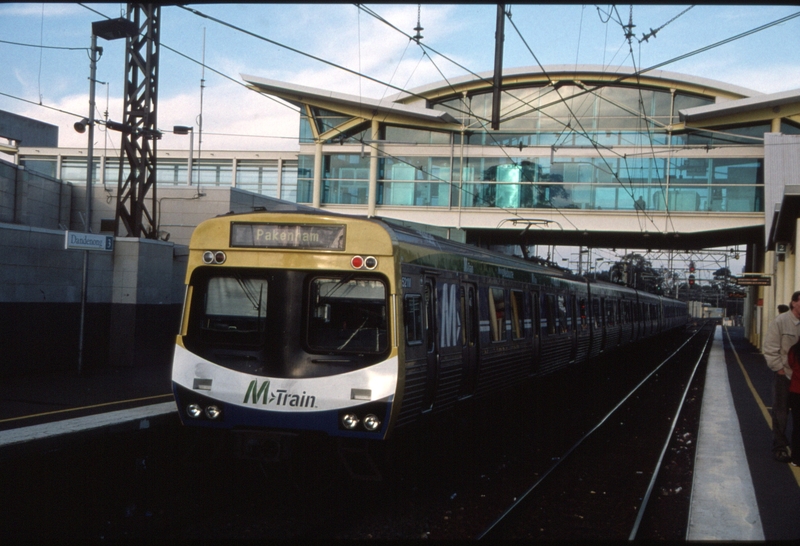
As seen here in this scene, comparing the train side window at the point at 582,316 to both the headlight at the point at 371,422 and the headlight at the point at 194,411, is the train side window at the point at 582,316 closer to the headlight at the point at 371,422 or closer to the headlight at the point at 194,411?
the headlight at the point at 371,422

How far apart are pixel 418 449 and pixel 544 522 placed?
1.69m

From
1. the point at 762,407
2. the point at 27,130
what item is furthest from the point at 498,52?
the point at 27,130

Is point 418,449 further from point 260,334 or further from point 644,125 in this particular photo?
point 644,125

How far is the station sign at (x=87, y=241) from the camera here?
12164mm

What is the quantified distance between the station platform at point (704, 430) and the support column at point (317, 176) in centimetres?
2077

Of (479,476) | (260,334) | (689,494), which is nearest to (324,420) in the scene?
(260,334)

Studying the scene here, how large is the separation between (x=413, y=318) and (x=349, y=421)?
1.23m

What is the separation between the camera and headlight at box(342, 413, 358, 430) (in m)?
6.89

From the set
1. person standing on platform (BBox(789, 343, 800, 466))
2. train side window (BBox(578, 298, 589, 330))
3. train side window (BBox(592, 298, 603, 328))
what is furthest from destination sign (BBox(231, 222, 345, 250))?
train side window (BBox(592, 298, 603, 328))

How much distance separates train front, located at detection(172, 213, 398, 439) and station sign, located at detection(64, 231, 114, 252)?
5461 millimetres

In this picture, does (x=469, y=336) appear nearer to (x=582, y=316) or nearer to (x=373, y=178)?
(x=582, y=316)

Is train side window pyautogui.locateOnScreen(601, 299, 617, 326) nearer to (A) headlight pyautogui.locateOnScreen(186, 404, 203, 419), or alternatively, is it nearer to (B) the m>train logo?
(B) the m>train logo

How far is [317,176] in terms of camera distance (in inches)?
1385

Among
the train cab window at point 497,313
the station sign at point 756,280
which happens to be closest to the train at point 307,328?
the train cab window at point 497,313
